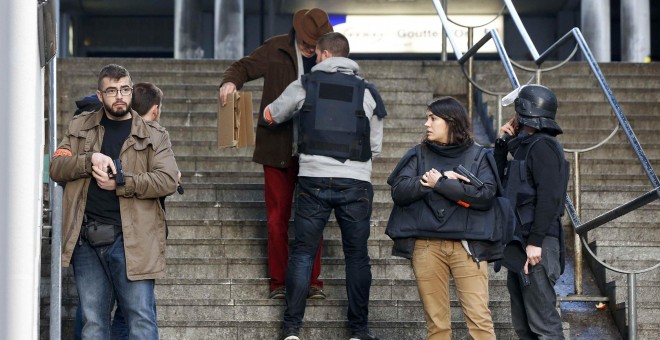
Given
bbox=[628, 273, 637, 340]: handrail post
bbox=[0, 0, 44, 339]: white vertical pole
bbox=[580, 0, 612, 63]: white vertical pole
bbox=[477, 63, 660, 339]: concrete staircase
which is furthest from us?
bbox=[580, 0, 612, 63]: white vertical pole

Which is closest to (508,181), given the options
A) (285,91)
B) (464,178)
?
(464,178)

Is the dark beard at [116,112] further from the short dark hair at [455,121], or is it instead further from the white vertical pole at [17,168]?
the white vertical pole at [17,168]

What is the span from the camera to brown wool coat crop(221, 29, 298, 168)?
306 inches

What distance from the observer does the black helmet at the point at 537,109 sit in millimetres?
6586

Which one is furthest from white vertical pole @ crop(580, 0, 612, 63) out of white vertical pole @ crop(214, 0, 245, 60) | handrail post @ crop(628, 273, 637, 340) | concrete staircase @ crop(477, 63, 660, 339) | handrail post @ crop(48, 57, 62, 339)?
handrail post @ crop(48, 57, 62, 339)

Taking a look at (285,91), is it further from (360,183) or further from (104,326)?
(104,326)

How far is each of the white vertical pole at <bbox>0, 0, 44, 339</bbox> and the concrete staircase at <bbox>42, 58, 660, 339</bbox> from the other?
3.12m

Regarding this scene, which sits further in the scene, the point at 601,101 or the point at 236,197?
the point at 601,101

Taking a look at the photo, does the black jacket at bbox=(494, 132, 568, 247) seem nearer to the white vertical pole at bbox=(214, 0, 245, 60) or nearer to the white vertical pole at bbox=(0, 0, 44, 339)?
the white vertical pole at bbox=(0, 0, 44, 339)

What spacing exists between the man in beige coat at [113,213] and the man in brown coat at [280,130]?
1269 mm

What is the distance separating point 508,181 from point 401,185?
578mm

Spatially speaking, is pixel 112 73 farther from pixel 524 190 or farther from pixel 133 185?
pixel 524 190

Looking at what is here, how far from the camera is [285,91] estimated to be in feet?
24.2

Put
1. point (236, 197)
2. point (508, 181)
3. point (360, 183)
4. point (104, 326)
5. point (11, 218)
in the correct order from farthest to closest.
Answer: point (236, 197)
point (360, 183)
point (508, 181)
point (104, 326)
point (11, 218)
